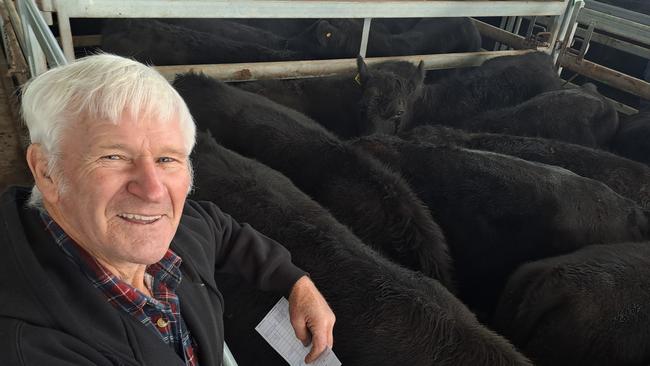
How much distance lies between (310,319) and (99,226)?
75cm

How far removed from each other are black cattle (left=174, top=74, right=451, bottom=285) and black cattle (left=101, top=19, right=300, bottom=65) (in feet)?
3.80

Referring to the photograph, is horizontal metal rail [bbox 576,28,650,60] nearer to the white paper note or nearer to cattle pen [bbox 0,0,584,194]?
cattle pen [bbox 0,0,584,194]

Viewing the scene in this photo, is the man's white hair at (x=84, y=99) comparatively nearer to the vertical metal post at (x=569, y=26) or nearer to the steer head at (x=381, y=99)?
the steer head at (x=381, y=99)

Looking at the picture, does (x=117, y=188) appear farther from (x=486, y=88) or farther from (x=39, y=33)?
(x=486, y=88)

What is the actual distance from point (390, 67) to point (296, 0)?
150 centimetres

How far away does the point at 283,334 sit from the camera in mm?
1714

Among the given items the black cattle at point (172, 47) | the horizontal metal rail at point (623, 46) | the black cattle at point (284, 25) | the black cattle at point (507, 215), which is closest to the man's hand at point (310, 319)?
the black cattle at point (507, 215)

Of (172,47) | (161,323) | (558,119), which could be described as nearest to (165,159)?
(161,323)

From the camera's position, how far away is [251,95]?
411 cm

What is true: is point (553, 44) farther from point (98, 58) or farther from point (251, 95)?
point (98, 58)

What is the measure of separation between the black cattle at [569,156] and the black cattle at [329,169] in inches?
45.9

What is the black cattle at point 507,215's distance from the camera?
3.22 metres

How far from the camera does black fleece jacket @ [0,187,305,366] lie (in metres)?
0.93

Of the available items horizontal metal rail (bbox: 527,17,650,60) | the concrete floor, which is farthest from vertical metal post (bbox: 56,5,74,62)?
horizontal metal rail (bbox: 527,17,650,60)
